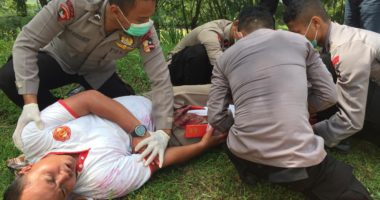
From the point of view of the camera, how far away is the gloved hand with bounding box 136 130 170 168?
227cm

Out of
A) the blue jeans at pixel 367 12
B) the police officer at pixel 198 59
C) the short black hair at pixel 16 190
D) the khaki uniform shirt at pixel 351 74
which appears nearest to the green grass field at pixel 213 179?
the khaki uniform shirt at pixel 351 74

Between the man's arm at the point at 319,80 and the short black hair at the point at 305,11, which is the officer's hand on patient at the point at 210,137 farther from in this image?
the short black hair at the point at 305,11

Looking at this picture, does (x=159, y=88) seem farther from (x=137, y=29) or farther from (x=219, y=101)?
(x=219, y=101)

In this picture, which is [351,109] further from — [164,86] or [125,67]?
[125,67]

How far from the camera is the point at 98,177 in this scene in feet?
6.73

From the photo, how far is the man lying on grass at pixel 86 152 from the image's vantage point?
1906mm

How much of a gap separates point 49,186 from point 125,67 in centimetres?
237

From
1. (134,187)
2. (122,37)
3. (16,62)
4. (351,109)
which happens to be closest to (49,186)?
(134,187)

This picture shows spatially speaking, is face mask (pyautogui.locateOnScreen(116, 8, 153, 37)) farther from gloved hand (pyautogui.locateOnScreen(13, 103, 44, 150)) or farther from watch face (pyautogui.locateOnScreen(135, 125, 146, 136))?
gloved hand (pyautogui.locateOnScreen(13, 103, 44, 150))

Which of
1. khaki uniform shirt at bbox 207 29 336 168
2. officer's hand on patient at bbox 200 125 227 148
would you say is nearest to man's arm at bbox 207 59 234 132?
khaki uniform shirt at bbox 207 29 336 168

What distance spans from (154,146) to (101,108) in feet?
1.20

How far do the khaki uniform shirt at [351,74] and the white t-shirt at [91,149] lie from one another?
1.12 m

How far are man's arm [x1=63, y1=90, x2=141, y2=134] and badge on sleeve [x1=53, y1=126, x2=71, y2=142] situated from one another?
150mm

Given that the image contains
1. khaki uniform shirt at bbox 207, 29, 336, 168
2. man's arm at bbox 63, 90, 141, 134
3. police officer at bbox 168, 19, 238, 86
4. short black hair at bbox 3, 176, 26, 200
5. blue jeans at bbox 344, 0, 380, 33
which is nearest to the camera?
short black hair at bbox 3, 176, 26, 200
